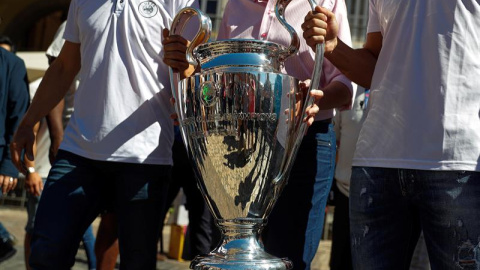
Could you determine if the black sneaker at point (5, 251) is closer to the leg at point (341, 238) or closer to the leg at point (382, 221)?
the leg at point (341, 238)

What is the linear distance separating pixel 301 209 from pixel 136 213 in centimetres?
56

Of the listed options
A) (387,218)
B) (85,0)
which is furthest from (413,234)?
(85,0)

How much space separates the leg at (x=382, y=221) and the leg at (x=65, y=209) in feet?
3.21

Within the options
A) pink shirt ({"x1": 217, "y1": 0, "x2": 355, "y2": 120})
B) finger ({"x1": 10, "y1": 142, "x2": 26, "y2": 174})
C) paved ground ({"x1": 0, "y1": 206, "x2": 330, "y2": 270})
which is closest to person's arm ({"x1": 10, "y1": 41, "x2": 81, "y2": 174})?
finger ({"x1": 10, "y1": 142, "x2": 26, "y2": 174})

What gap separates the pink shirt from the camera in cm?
251

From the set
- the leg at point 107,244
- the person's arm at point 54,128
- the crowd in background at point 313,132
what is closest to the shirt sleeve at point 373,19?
the crowd in background at point 313,132

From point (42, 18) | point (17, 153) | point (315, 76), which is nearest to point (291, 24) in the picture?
point (315, 76)

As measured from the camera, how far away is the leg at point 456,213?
6.21 feet

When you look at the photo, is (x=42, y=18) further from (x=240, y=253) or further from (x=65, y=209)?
(x=240, y=253)

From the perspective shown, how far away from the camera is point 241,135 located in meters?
1.82

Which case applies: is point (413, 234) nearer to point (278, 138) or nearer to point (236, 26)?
point (278, 138)

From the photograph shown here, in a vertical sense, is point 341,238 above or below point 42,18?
below

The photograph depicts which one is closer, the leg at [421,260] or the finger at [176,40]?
the finger at [176,40]

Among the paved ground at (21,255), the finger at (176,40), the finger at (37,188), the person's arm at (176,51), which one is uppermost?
the finger at (176,40)
